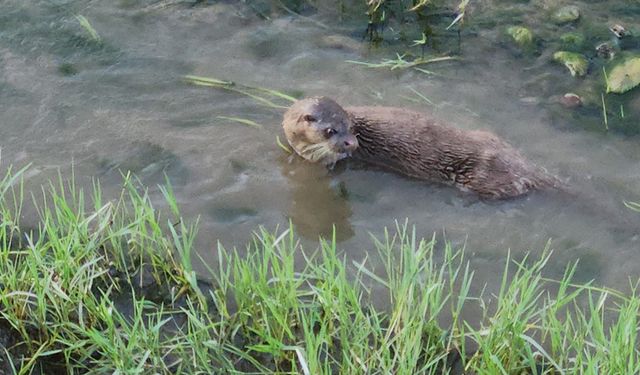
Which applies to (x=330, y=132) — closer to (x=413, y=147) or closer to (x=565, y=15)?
(x=413, y=147)

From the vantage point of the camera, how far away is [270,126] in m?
4.89

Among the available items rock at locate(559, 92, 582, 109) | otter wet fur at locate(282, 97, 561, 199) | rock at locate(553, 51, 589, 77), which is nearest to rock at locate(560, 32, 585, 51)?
rock at locate(553, 51, 589, 77)

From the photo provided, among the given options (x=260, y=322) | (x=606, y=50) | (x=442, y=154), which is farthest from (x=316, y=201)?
(x=606, y=50)

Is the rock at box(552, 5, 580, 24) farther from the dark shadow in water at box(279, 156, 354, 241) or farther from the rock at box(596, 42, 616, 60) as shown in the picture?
the dark shadow in water at box(279, 156, 354, 241)

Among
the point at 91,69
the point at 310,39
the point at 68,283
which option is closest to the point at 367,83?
the point at 310,39

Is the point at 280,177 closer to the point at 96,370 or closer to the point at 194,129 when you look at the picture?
the point at 194,129

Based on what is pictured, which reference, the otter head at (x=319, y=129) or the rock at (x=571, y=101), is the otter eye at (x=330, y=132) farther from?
the rock at (x=571, y=101)

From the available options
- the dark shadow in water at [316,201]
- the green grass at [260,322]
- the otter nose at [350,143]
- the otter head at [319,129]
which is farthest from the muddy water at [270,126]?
the green grass at [260,322]

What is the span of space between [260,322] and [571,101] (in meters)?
2.45

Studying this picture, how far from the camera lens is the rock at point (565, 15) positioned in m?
5.56

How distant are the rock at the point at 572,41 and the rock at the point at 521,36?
20 centimetres

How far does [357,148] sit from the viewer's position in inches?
187

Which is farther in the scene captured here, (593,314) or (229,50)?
(229,50)

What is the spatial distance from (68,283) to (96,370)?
1.15ft
